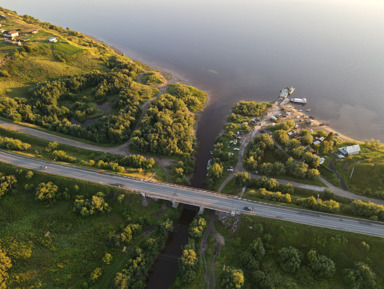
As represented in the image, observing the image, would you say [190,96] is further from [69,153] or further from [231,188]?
[69,153]

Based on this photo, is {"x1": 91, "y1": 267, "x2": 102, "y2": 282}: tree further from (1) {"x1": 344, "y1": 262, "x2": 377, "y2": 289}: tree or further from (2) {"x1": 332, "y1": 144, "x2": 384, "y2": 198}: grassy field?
(2) {"x1": 332, "y1": 144, "x2": 384, "y2": 198}: grassy field

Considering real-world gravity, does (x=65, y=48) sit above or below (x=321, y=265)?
above

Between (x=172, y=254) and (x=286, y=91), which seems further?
(x=286, y=91)

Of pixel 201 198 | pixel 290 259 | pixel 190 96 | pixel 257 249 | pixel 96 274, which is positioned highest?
pixel 190 96

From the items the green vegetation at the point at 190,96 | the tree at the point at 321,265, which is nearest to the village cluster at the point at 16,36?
the green vegetation at the point at 190,96

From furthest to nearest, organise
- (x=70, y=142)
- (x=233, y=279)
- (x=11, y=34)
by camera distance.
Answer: (x=11, y=34) < (x=70, y=142) < (x=233, y=279)

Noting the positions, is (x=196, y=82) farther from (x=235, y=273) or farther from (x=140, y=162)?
(x=235, y=273)

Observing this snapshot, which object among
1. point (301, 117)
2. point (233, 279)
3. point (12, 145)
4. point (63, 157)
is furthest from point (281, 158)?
point (12, 145)
